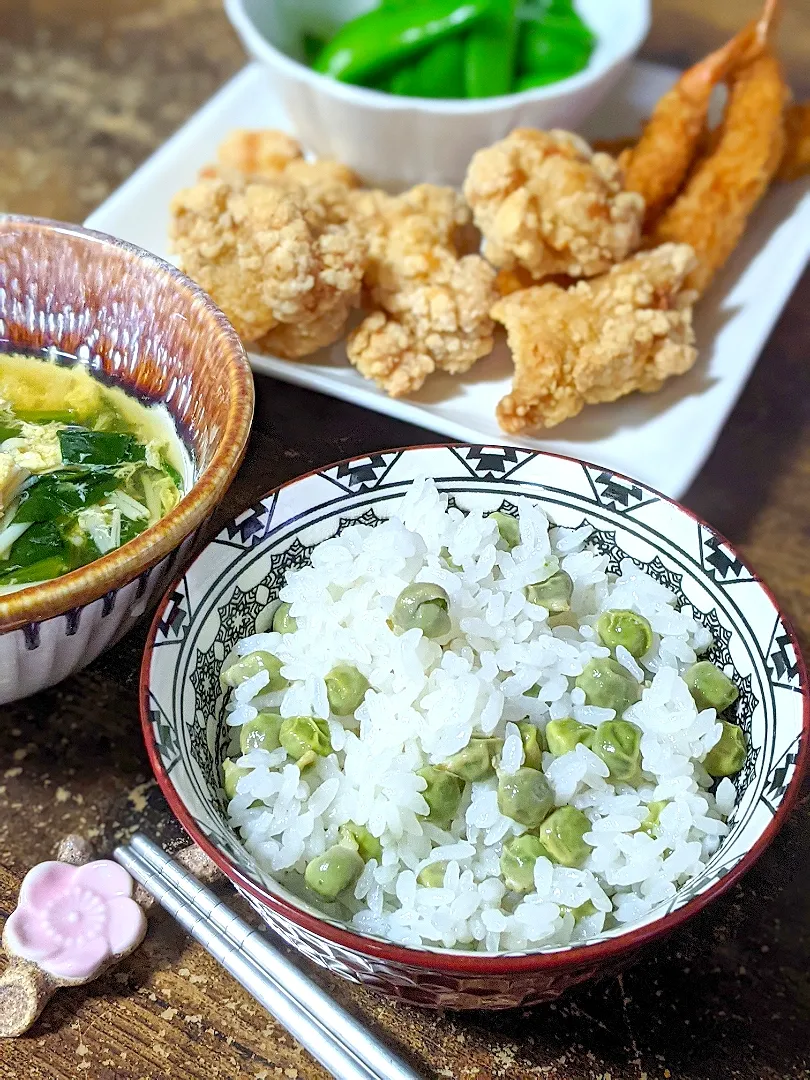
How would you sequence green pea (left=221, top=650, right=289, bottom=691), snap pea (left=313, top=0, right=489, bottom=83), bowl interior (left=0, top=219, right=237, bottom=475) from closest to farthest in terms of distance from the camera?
1. green pea (left=221, top=650, right=289, bottom=691)
2. bowl interior (left=0, top=219, right=237, bottom=475)
3. snap pea (left=313, top=0, right=489, bottom=83)

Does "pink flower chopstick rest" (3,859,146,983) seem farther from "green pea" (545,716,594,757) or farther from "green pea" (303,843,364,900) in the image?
"green pea" (545,716,594,757)

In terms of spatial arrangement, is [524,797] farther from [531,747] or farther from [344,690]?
[344,690]

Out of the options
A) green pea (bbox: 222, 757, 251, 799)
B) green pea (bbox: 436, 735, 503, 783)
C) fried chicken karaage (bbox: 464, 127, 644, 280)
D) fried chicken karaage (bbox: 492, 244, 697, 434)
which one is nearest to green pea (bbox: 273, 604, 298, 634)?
green pea (bbox: 222, 757, 251, 799)

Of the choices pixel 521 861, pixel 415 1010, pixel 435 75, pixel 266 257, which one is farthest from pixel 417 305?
pixel 415 1010

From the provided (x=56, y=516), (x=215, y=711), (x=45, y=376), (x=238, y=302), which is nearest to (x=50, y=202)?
(x=238, y=302)

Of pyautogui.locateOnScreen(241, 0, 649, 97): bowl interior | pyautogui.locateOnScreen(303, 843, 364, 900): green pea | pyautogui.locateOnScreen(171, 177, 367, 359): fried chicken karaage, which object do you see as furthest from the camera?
pyautogui.locateOnScreen(241, 0, 649, 97): bowl interior

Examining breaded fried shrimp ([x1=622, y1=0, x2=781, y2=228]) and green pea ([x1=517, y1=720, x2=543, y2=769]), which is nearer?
green pea ([x1=517, y1=720, x2=543, y2=769])

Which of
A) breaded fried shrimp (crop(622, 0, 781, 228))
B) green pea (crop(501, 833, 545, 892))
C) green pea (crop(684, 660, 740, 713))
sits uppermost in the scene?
breaded fried shrimp (crop(622, 0, 781, 228))

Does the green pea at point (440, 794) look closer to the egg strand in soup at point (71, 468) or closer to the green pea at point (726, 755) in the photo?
the green pea at point (726, 755)
